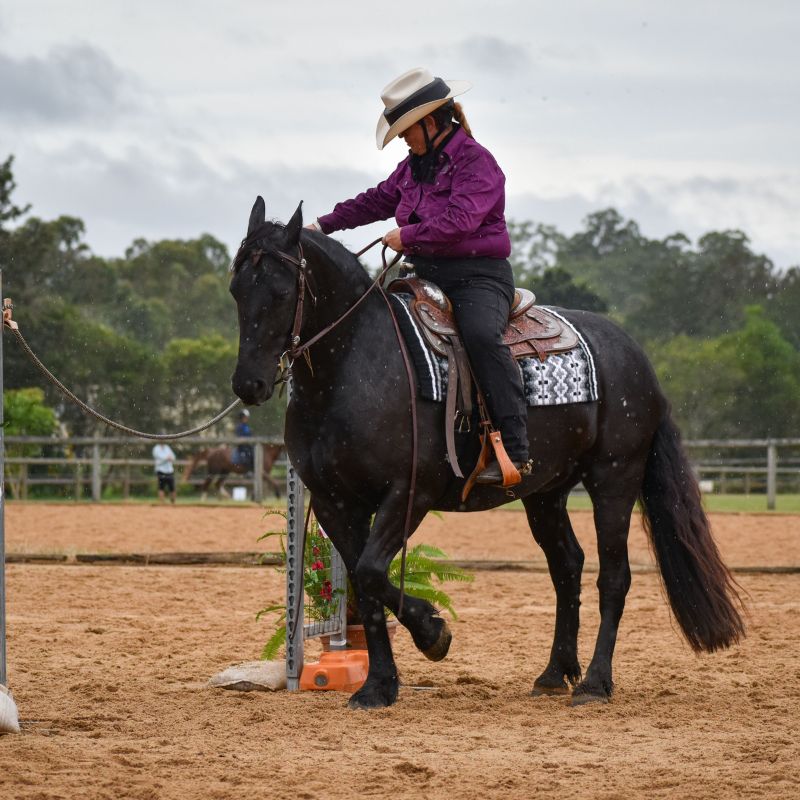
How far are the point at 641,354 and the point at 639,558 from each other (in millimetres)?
7361

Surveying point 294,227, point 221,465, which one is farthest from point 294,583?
point 221,465

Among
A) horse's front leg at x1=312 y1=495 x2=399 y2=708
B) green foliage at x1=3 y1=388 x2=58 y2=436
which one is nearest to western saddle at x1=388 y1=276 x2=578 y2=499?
horse's front leg at x1=312 y1=495 x2=399 y2=708

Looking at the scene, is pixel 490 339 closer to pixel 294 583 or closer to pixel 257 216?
pixel 257 216

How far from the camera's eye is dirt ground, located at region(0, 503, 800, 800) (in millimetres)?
4352

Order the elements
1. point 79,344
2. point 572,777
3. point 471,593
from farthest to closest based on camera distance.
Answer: point 79,344 < point 471,593 < point 572,777

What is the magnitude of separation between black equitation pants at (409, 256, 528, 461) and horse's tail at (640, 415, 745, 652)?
1.06m

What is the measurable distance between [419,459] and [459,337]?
64cm

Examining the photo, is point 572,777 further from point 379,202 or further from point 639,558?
point 639,558

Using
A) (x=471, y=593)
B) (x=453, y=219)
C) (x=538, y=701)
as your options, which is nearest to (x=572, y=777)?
(x=538, y=701)

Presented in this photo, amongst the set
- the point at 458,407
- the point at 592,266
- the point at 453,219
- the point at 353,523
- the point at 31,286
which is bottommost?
the point at 353,523

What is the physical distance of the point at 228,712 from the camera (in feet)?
18.9

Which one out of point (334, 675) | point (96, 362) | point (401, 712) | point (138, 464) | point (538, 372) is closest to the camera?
point (401, 712)

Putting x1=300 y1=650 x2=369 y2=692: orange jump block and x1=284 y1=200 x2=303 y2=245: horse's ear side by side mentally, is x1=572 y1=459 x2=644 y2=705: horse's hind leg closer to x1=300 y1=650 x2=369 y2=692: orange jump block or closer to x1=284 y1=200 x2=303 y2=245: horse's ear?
x1=300 y1=650 x2=369 y2=692: orange jump block

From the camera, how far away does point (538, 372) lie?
6285mm
